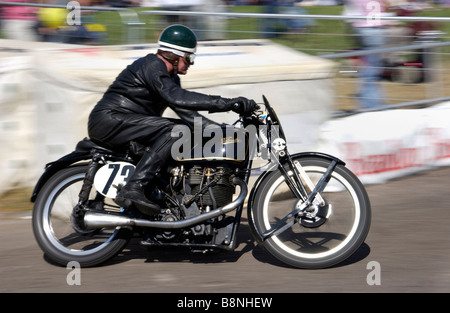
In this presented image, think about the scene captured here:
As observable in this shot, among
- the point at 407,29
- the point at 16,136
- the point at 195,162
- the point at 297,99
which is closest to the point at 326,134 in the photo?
the point at 297,99

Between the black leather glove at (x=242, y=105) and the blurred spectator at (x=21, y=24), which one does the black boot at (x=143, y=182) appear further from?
the blurred spectator at (x=21, y=24)

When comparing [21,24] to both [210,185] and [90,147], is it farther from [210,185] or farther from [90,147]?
[210,185]

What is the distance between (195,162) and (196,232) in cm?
50

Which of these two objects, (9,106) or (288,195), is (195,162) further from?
(9,106)

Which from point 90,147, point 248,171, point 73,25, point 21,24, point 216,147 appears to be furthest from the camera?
point 21,24

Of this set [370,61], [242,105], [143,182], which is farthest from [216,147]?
[370,61]

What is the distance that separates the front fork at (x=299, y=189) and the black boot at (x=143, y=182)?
852mm

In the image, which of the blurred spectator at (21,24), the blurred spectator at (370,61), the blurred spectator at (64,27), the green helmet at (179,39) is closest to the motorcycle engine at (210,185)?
the green helmet at (179,39)

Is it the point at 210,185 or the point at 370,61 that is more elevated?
the point at 370,61

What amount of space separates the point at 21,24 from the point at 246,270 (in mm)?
5169

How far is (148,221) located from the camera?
16.4ft

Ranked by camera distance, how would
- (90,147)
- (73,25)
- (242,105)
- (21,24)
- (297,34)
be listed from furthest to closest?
(21,24) < (73,25) < (297,34) < (90,147) < (242,105)

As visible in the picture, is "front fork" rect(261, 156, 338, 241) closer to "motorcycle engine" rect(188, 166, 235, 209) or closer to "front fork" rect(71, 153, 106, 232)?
"motorcycle engine" rect(188, 166, 235, 209)

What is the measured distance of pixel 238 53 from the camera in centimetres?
712
